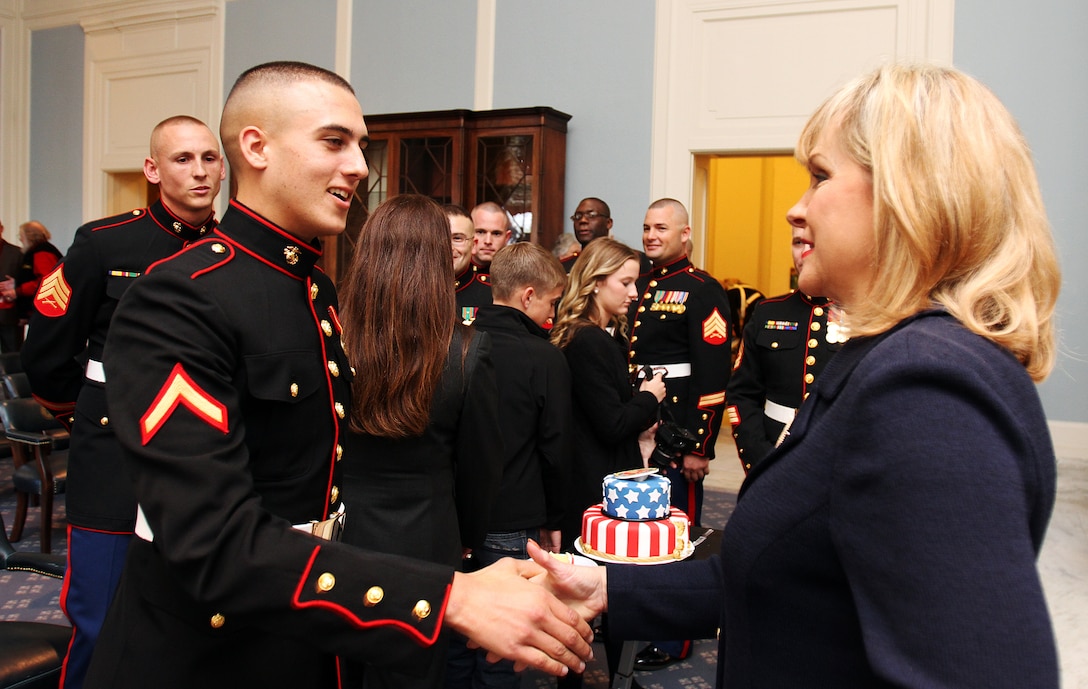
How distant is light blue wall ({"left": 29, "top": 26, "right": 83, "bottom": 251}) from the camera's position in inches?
393

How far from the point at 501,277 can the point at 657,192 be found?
4482 mm

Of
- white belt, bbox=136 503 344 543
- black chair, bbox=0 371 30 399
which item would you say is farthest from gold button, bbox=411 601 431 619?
black chair, bbox=0 371 30 399

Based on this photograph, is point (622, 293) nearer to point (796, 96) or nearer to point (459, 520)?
point (459, 520)

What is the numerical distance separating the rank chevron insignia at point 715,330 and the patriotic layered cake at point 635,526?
1.78 metres

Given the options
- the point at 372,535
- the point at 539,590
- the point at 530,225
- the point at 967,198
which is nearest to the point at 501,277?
the point at 372,535

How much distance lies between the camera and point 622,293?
3391 mm

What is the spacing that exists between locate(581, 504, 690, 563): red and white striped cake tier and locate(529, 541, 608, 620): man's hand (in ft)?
2.15

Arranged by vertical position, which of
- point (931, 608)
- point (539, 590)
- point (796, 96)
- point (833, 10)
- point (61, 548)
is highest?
point (833, 10)

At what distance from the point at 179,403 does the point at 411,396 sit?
95 cm

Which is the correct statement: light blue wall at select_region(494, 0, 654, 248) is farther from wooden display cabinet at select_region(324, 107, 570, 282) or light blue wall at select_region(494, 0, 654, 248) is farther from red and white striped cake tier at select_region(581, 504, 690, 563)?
red and white striped cake tier at select_region(581, 504, 690, 563)

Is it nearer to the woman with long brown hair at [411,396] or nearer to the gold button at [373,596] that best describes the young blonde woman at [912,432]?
the gold button at [373,596]

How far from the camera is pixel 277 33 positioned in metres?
8.58

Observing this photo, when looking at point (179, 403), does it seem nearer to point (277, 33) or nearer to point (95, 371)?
point (95, 371)

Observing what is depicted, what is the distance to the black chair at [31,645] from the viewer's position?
199 centimetres
